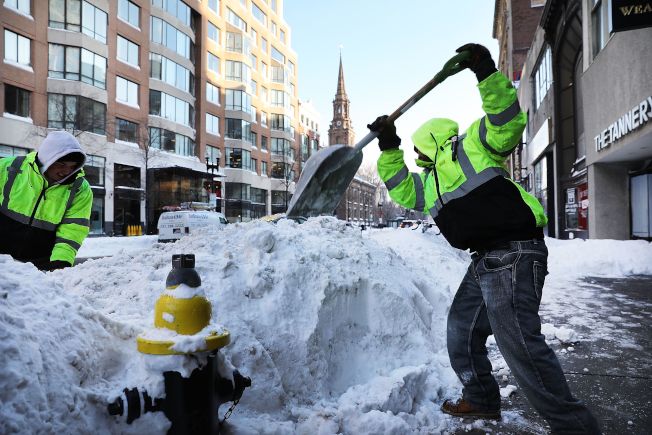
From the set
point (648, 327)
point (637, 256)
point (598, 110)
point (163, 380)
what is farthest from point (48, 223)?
point (598, 110)

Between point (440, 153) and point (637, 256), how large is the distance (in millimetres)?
10903

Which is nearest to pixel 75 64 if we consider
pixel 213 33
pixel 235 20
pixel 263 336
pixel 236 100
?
pixel 213 33

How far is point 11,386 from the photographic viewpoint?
1.49 meters

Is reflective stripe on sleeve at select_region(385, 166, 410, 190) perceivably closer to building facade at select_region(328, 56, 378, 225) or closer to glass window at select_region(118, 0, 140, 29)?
glass window at select_region(118, 0, 140, 29)

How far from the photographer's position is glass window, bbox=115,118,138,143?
29561 mm

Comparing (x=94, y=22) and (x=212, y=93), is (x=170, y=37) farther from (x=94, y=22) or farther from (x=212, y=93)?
(x=212, y=93)

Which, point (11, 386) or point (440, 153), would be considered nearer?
point (11, 386)

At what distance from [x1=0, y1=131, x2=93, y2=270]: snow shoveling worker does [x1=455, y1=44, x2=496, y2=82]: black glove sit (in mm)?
2846

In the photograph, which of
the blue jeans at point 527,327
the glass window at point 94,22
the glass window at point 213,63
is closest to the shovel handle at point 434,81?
the blue jeans at point 527,327

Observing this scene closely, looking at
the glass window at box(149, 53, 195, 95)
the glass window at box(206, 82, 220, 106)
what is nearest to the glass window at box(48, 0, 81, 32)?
the glass window at box(149, 53, 195, 95)

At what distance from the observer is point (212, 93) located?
4172 centimetres

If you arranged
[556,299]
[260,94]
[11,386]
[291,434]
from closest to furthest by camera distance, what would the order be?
[11,386]
[291,434]
[556,299]
[260,94]

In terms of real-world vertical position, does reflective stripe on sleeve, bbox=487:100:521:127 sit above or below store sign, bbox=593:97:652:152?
below

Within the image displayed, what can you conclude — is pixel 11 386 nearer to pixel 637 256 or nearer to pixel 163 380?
pixel 163 380
